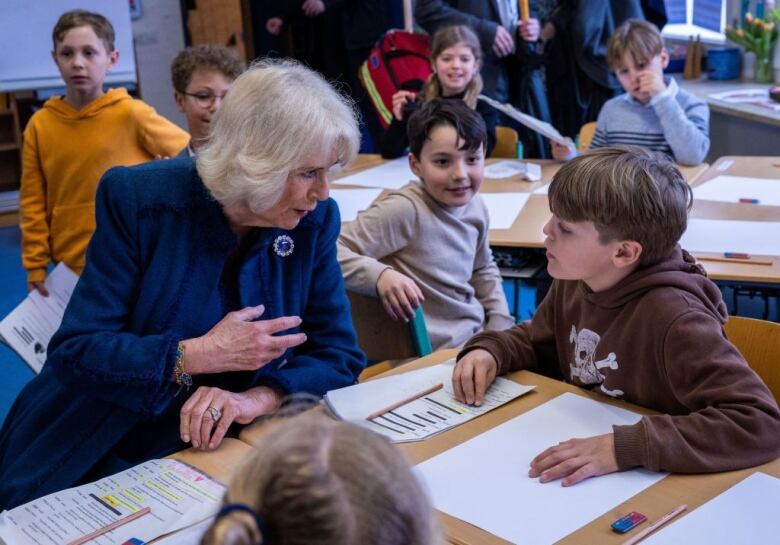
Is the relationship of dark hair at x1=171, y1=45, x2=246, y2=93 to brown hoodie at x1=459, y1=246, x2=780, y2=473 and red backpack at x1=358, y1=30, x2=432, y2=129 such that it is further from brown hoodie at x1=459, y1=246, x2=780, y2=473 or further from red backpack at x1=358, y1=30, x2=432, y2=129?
red backpack at x1=358, y1=30, x2=432, y2=129

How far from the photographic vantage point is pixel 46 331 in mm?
2594

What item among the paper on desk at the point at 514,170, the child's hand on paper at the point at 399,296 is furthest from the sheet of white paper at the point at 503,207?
the child's hand on paper at the point at 399,296

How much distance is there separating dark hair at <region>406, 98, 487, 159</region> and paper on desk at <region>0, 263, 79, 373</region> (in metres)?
1.05

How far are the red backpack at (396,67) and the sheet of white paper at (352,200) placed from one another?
1511 millimetres

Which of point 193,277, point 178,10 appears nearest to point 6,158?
point 178,10

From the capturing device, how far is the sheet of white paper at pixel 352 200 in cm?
314

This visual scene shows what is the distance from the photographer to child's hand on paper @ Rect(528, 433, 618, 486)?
1.37 m

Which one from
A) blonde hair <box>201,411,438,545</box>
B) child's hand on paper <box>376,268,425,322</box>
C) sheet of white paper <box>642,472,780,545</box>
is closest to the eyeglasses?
child's hand on paper <box>376,268,425,322</box>

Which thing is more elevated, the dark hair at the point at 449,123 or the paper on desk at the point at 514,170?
the dark hair at the point at 449,123

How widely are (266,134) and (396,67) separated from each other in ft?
11.2

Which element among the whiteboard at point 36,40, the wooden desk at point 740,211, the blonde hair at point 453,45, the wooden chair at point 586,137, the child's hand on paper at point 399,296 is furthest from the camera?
the whiteboard at point 36,40

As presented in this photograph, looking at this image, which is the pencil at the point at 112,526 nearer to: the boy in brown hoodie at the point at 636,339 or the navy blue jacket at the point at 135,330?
the navy blue jacket at the point at 135,330

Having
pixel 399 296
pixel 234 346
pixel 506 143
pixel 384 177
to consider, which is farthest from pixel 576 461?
pixel 506 143

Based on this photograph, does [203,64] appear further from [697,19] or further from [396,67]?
[697,19]
